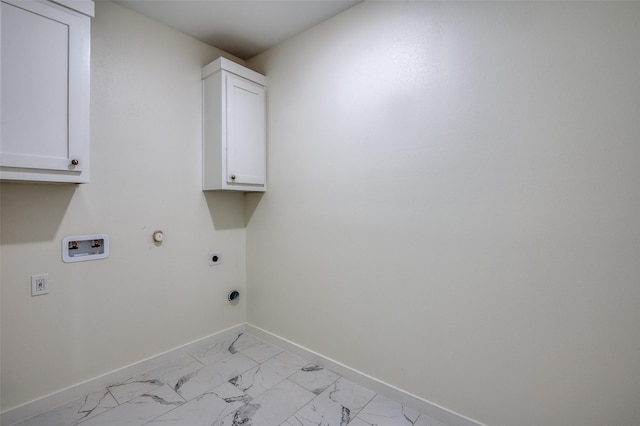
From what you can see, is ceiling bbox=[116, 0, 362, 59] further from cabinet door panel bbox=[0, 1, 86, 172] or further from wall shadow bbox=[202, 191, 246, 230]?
wall shadow bbox=[202, 191, 246, 230]

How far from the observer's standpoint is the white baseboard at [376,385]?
1684 mm

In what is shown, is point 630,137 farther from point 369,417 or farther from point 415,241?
point 369,417

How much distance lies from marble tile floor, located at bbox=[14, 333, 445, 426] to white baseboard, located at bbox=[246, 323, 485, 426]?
0.04m

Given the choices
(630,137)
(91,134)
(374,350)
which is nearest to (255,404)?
(374,350)

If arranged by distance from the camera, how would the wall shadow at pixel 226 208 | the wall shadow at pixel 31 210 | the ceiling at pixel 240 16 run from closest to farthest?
the wall shadow at pixel 31 210 → the ceiling at pixel 240 16 → the wall shadow at pixel 226 208

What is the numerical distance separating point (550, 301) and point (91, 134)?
2739 millimetres

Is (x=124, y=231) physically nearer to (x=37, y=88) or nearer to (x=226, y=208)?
(x=226, y=208)

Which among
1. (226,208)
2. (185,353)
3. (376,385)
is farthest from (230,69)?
(376,385)

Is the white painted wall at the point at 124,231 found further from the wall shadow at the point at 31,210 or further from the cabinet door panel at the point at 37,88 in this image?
A: the cabinet door panel at the point at 37,88

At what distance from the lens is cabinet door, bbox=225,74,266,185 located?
2346 mm

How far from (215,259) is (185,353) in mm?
765

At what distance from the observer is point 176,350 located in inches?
93.1

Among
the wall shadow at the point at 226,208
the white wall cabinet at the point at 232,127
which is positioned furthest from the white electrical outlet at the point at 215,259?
the white wall cabinet at the point at 232,127

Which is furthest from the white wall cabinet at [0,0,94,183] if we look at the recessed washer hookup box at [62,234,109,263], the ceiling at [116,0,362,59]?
the ceiling at [116,0,362,59]
